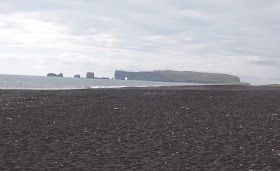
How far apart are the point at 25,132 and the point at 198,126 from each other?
10.1 metres

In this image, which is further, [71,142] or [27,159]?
[71,142]

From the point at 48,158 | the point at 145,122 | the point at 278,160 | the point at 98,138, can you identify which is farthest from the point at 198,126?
→ the point at 48,158

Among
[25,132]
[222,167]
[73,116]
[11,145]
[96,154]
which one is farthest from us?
[73,116]

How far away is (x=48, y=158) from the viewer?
1251 cm

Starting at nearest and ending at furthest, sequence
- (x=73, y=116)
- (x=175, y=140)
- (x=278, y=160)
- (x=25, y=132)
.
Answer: (x=278, y=160)
(x=175, y=140)
(x=25, y=132)
(x=73, y=116)

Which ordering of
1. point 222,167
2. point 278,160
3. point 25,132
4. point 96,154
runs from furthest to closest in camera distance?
point 25,132, point 96,154, point 278,160, point 222,167

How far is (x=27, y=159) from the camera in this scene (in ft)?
40.3

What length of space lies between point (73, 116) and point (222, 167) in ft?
51.3

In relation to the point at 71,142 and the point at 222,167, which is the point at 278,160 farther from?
the point at 71,142

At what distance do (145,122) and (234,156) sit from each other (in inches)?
365

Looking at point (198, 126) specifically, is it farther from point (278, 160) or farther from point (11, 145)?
point (11, 145)

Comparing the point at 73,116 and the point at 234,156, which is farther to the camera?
the point at 73,116

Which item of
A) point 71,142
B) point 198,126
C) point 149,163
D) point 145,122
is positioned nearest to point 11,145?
point 71,142

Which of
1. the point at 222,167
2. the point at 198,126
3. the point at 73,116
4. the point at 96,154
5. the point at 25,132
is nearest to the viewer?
the point at 222,167
